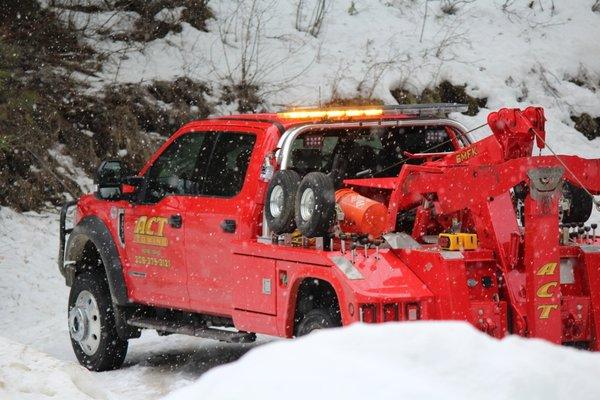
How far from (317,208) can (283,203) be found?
472 mm

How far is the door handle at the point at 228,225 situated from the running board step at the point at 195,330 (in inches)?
29.2

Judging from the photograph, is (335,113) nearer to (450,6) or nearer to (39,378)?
(39,378)

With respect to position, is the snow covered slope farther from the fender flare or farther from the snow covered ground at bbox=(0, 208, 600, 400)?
the snow covered ground at bbox=(0, 208, 600, 400)

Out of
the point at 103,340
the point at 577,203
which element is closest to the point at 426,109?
the point at 577,203

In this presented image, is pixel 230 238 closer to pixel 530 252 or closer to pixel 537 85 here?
pixel 530 252

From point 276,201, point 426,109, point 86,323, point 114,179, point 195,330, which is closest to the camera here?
point 276,201

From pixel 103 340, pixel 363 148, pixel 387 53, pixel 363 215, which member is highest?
Result: pixel 387 53

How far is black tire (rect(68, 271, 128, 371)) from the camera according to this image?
10.4 meters

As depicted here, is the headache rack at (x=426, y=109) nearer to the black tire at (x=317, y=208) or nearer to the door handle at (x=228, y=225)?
the black tire at (x=317, y=208)

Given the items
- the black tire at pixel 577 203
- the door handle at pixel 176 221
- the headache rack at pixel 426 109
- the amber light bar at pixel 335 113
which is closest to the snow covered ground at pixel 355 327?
the door handle at pixel 176 221

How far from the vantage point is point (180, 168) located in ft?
32.4

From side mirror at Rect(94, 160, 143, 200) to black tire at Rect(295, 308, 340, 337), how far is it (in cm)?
238

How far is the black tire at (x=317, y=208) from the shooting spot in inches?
315

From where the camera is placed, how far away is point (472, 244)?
7816 mm
